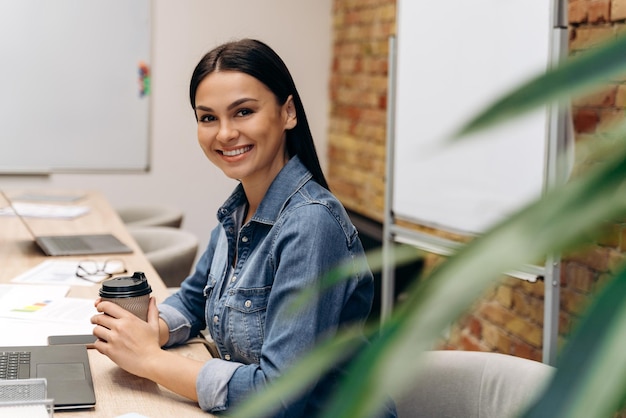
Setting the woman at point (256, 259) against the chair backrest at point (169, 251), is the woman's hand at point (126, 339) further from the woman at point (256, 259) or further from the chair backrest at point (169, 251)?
the chair backrest at point (169, 251)

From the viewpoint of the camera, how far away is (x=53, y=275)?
2145mm

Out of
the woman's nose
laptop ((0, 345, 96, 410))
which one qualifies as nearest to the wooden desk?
laptop ((0, 345, 96, 410))

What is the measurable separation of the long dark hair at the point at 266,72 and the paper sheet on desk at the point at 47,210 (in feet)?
6.01

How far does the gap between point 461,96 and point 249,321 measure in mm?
1460

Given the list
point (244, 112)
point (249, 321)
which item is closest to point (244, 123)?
point (244, 112)

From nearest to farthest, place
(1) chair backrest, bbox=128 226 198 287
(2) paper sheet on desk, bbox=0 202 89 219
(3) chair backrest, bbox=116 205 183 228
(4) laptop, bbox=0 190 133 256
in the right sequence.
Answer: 1. (4) laptop, bbox=0 190 133 256
2. (1) chair backrest, bbox=128 226 198 287
3. (2) paper sheet on desk, bbox=0 202 89 219
4. (3) chair backrest, bbox=116 205 183 228

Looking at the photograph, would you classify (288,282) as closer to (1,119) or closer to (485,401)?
(485,401)

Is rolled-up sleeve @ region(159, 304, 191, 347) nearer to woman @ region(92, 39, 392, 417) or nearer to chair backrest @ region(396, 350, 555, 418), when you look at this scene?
woman @ region(92, 39, 392, 417)

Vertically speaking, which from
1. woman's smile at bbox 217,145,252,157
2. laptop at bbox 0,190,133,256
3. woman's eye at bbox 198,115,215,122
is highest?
woman's eye at bbox 198,115,215,122

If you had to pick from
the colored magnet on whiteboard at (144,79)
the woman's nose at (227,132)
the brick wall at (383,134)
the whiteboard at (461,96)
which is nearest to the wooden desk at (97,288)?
the woman's nose at (227,132)

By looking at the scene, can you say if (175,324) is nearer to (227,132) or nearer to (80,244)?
(227,132)

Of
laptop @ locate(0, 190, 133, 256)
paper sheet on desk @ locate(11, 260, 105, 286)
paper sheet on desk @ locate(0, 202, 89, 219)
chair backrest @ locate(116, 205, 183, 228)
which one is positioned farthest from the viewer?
chair backrest @ locate(116, 205, 183, 228)

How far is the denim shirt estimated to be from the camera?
1.27m

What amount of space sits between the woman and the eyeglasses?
1.85 feet
